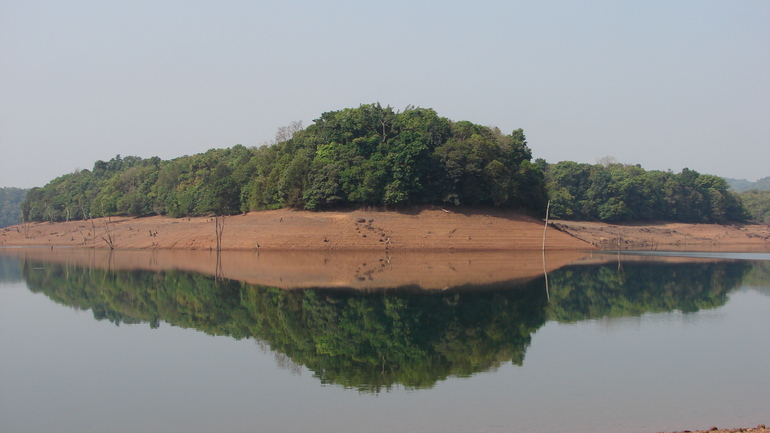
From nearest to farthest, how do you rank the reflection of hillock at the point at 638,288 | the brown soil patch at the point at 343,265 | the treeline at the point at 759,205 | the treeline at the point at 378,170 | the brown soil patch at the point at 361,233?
the reflection of hillock at the point at 638,288, the brown soil patch at the point at 343,265, the brown soil patch at the point at 361,233, the treeline at the point at 378,170, the treeline at the point at 759,205

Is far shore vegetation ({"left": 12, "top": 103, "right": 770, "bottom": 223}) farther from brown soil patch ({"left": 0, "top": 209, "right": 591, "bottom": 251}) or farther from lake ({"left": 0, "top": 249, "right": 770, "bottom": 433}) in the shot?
lake ({"left": 0, "top": 249, "right": 770, "bottom": 433})

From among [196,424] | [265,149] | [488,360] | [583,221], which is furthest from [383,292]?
[583,221]

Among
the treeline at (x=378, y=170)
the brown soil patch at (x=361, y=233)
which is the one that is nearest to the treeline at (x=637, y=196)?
the treeline at (x=378, y=170)

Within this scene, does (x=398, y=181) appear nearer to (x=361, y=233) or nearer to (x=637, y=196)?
(x=361, y=233)

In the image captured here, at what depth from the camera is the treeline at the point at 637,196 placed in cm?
10206

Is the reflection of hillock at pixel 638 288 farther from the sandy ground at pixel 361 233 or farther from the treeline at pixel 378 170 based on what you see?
the treeline at pixel 378 170

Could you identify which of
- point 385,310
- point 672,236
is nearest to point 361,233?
point 385,310

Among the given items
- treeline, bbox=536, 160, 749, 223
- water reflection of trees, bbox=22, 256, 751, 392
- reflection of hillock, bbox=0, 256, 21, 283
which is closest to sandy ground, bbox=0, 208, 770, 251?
reflection of hillock, bbox=0, 256, 21, 283

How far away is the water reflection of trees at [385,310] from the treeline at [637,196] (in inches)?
2150

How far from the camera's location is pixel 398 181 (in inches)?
2785

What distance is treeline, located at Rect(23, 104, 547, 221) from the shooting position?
72250 millimetres

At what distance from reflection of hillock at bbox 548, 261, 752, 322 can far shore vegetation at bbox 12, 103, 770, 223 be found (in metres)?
24.5

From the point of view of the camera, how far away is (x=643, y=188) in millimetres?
103750

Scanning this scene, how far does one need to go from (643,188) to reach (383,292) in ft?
264
